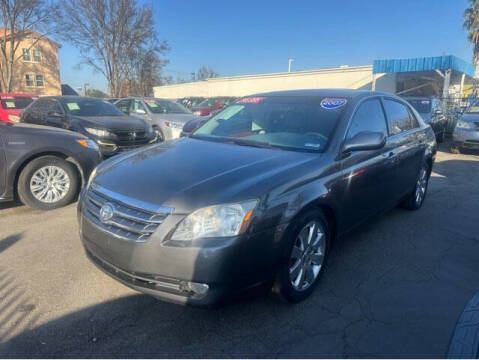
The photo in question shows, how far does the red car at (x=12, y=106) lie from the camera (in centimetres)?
1058

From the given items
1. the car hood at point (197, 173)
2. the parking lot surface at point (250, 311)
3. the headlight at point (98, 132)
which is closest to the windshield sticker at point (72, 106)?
the headlight at point (98, 132)

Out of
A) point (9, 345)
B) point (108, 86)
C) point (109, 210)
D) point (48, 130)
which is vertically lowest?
point (9, 345)

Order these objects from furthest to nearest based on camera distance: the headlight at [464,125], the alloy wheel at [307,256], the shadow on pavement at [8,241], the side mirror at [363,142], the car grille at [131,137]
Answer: the headlight at [464,125]
the car grille at [131,137]
the shadow on pavement at [8,241]
the side mirror at [363,142]
the alloy wheel at [307,256]

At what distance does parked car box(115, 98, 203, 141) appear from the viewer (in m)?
10.1

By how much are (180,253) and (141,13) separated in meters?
32.6

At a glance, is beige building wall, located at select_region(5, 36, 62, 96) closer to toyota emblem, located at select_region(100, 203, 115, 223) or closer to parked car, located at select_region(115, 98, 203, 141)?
parked car, located at select_region(115, 98, 203, 141)

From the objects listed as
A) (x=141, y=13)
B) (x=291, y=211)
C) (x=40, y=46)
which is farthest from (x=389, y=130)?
(x=40, y=46)

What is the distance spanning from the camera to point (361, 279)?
3119mm

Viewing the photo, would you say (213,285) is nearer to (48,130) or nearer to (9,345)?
(9,345)

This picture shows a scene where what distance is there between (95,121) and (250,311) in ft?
21.3

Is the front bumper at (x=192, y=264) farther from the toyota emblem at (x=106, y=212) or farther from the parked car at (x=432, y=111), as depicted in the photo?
the parked car at (x=432, y=111)

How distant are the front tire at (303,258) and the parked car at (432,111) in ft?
33.0

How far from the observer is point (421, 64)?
Result: 838 inches

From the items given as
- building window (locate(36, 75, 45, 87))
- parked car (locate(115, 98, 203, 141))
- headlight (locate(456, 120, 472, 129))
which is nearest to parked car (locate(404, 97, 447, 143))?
headlight (locate(456, 120, 472, 129))
